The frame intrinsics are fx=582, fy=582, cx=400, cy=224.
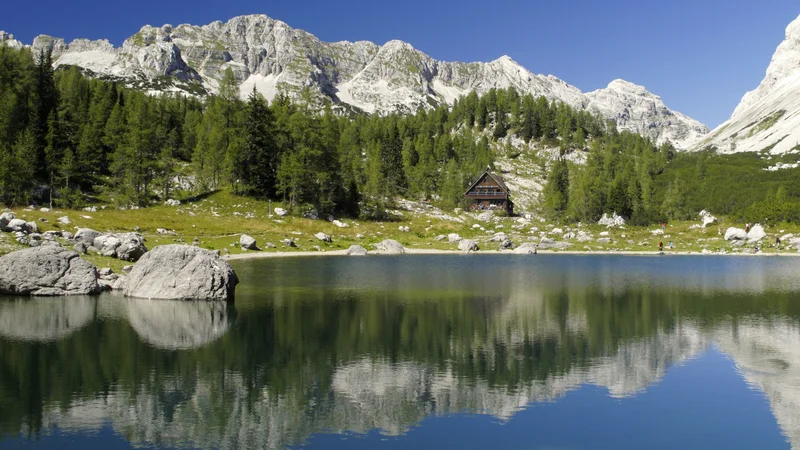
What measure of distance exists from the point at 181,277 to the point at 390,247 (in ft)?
166

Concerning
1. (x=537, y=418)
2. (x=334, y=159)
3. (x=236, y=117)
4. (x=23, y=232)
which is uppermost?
(x=236, y=117)

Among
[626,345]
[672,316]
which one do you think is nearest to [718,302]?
[672,316]

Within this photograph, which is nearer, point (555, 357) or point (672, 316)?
point (555, 357)

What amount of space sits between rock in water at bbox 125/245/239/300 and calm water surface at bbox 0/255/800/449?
5.42ft

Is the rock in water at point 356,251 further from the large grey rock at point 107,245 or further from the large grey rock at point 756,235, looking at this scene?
the large grey rock at point 756,235

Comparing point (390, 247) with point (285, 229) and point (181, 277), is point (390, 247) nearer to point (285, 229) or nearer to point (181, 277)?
point (285, 229)

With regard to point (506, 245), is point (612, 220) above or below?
above

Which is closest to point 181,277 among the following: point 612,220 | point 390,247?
point 390,247

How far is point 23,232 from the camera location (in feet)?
167

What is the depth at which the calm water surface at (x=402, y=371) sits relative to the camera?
57.5 ft

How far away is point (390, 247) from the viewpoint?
89.8 metres

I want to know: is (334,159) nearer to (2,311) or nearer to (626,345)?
(2,311)

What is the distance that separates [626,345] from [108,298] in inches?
1334

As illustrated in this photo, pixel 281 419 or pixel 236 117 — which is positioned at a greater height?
pixel 236 117
